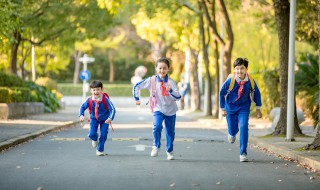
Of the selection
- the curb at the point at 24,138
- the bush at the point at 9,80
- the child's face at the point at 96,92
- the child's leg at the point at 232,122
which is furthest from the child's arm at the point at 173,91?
the bush at the point at 9,80

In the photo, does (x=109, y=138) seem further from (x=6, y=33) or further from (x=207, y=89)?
(x=207, y=89)

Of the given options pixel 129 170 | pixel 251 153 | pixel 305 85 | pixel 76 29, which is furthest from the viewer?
pixel 76 29

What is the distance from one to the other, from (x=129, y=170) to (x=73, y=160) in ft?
6.50

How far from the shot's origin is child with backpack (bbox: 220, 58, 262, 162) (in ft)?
45.7

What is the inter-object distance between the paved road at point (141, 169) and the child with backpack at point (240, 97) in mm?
546

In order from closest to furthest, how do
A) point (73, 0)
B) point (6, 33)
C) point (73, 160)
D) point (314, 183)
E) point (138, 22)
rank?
point (314, 183)
point (73, 160)
point (6, 33)
point (73, 0)
point (138, 22)

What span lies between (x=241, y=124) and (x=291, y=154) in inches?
51.8

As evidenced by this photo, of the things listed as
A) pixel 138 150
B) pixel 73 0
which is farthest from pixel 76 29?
pixel 138 150

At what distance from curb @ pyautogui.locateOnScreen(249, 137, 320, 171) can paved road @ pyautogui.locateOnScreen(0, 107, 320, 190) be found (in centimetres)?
22

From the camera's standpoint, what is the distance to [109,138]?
20391 mm

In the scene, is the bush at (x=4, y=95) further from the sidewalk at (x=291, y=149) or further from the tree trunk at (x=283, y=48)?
the tree trunk at (x=283, y=48)

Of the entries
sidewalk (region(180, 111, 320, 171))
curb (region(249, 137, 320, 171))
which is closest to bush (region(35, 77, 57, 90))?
sidewalk (region(180, 111, 320, 171))

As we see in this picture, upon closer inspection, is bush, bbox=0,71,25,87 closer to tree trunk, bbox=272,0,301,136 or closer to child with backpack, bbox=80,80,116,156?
tree trunk, bbox=272,0,301,136

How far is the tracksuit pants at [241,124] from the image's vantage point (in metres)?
13.9
